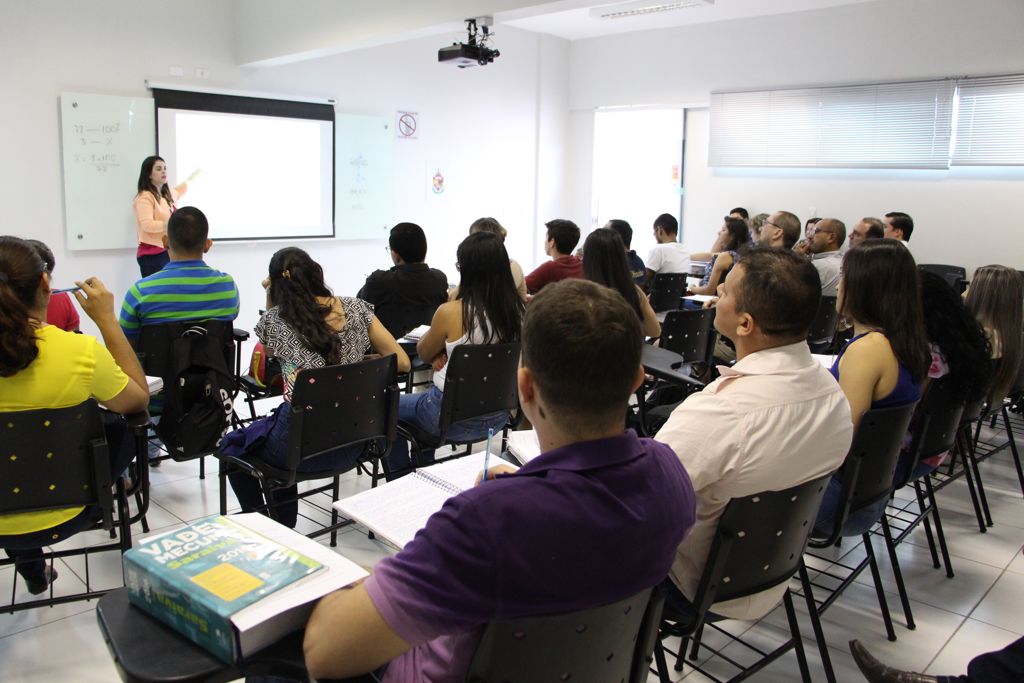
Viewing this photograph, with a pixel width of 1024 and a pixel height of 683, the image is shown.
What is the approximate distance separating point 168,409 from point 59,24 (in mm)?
3682

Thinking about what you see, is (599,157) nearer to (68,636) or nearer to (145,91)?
(145,91)

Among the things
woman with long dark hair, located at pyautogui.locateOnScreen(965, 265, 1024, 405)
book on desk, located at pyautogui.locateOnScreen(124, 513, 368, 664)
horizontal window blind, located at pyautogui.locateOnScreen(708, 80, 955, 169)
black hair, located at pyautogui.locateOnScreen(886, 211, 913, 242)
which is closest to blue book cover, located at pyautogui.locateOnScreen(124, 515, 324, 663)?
book on desk, located at pyautogui.locateOnScreen(124, 513, 368, 664)

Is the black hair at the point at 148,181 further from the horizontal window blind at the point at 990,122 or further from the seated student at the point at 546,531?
the horizontal window blind at the point at 990,122

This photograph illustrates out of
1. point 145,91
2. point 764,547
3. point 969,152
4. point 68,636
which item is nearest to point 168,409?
point 68,636

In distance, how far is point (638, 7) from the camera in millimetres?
7605

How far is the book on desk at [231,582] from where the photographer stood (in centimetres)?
105

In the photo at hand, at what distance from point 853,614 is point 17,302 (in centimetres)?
290

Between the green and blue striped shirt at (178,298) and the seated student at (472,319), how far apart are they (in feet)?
2.99

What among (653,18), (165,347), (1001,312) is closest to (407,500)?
(165,347)

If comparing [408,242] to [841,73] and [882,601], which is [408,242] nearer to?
[882,601]

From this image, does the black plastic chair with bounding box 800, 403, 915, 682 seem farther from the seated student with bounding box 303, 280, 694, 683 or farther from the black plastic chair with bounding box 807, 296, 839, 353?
the black plastic chair with bounding box 807, 296, 839, 353

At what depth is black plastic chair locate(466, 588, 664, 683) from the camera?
3.58 feet

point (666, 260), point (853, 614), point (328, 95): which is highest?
point (328, 95)

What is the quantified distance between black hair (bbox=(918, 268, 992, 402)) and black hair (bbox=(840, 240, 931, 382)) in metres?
0.34
